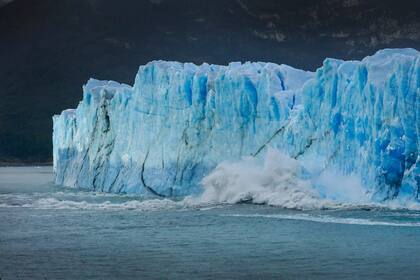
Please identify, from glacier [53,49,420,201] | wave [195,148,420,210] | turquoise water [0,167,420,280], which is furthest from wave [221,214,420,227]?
glacier [53,49,420,201]

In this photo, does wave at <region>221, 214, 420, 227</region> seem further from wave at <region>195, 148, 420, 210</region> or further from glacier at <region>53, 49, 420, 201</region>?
glacier at <region>53, 49, 420, 201</region>

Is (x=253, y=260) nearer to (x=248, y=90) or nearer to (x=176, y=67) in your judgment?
(x=248, y=90)

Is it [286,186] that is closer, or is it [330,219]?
[330,219]

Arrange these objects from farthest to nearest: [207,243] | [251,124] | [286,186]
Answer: [251,124] < [286,186] < [207,243]

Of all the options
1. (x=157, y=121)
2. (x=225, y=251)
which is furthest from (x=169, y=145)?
(x=225, y=251)

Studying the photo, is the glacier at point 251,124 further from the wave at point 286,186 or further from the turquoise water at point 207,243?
the turquoise water at point 207,243

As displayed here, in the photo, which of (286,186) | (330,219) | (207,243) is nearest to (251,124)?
(286,186)

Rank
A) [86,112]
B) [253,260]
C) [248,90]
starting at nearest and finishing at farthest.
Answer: [253,260], [248,90], [86,112]

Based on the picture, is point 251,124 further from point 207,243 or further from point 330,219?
point 207,243
